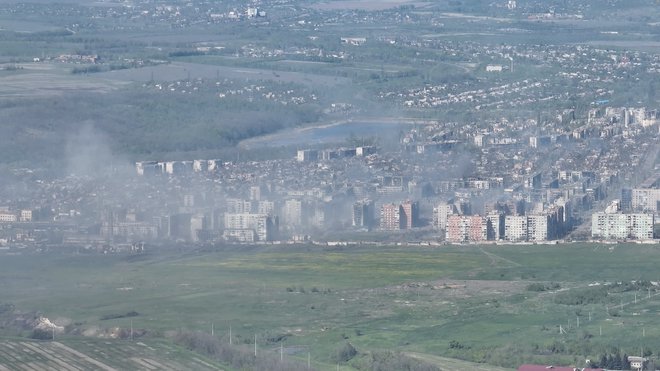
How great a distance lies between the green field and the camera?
2159cm

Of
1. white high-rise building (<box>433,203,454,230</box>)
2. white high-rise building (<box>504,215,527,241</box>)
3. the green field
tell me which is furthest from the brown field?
the green field

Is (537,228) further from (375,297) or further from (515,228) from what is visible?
(375,297)

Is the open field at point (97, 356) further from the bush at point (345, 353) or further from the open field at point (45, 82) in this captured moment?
the open field at point (45, 82)

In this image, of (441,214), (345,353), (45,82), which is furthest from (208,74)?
(345,353)

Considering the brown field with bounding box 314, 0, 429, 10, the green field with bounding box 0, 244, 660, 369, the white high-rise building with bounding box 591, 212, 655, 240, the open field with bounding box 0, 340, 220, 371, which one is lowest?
the green field with bounding box 0, 244, 660, 369

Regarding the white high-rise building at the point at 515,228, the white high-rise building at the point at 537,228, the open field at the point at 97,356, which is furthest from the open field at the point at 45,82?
the open field at the point at 97,356

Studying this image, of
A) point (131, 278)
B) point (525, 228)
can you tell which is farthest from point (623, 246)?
point (131, 278)

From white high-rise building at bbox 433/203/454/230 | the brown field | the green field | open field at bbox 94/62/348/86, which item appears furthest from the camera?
the brown field

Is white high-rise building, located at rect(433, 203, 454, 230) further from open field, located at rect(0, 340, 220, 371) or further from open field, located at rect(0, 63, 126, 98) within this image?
open field, located at rect(0, 63, 126, 98)

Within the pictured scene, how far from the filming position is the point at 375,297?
24.9m

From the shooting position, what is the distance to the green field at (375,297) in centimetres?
2159

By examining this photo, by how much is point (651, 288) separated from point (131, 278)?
19.6ft

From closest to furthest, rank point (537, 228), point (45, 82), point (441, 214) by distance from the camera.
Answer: point (537, 228) → point (441, 214) → point (45, 82)

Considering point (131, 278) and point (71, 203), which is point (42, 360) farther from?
point (71, 203)
